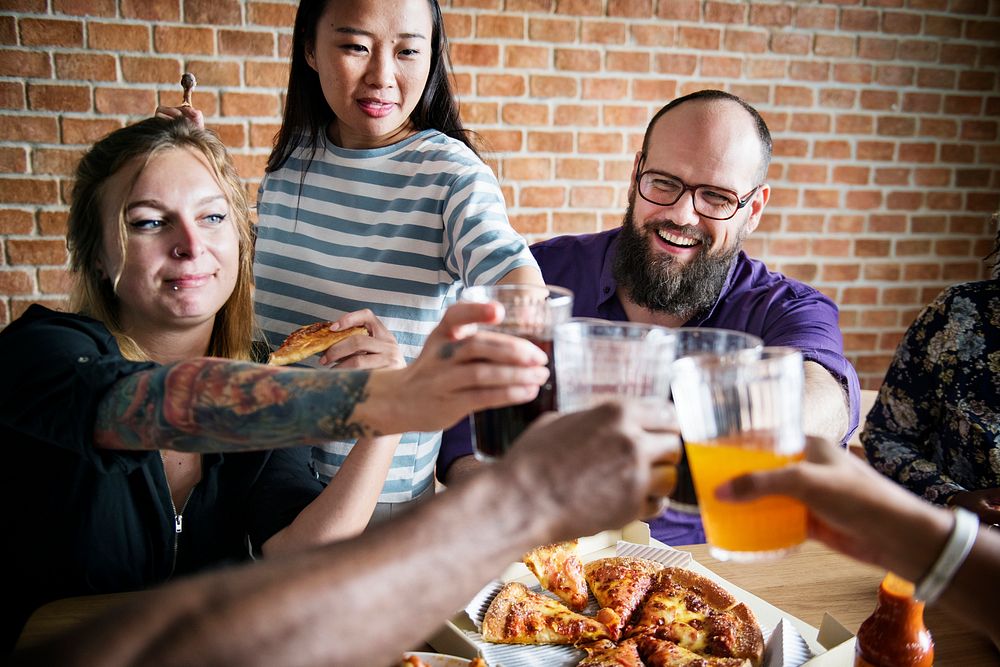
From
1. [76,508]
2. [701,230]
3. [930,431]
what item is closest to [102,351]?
[76,508]

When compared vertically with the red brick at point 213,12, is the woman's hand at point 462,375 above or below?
below

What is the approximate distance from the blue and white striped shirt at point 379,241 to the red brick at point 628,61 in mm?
1860

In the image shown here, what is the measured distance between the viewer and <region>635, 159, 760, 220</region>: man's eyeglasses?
2.20 m

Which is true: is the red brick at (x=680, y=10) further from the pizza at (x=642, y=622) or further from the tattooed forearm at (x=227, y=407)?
the tattooed forearm at (x=227, y=407)

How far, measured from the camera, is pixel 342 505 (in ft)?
5.17

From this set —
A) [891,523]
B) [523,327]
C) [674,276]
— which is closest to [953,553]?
[891,523]

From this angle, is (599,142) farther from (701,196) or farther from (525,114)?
(701,196)

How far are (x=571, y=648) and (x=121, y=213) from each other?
3.75 ft

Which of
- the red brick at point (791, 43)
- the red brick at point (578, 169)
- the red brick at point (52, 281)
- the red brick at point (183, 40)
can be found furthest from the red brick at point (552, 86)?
the red brick at point (52, 281)

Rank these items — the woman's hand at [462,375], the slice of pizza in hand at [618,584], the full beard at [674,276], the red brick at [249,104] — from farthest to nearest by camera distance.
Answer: the red brick at [249,104] < the full beard at [674,276] < the slice of pizza in hand at [618,584] < the woman's hand at [462,375]

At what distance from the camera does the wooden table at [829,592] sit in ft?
4.20

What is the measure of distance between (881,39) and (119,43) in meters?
3.25

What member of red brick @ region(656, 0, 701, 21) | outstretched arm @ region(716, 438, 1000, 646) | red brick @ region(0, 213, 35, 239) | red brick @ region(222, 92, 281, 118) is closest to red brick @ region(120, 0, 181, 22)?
red brick @ region(222, 92, 281, 118)

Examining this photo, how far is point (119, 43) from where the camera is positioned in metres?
3.07
